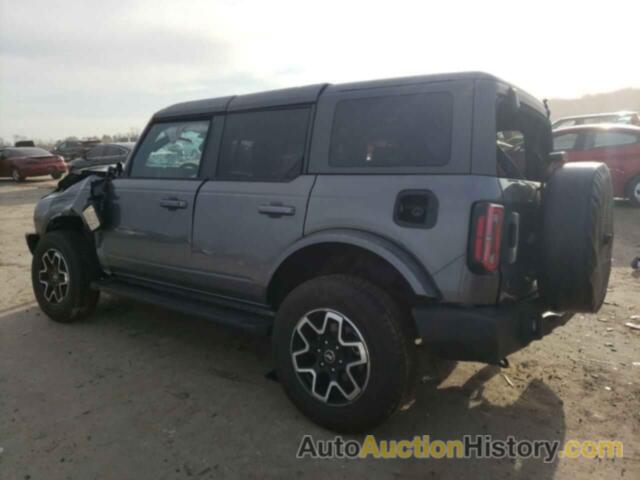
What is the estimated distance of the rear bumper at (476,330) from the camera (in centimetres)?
228

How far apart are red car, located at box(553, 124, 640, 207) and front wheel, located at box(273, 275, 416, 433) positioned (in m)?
8.25

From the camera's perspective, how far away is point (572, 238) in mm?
2377

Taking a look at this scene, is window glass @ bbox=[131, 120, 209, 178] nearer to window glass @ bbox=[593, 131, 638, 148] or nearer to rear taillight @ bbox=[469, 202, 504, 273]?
rear taillight @ bbox=[469, 202, 504, 273]

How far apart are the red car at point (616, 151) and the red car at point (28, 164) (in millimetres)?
18666

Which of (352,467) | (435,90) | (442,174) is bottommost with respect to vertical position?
(352,467)

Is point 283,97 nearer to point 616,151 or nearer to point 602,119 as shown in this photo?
point 616,151

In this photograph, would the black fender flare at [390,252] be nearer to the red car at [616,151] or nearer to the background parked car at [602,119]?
the red car at [616,151]

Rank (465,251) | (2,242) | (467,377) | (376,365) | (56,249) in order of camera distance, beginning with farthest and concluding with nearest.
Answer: (2,242) < (56,249) < (467,377) < (376,365) < (465,251)

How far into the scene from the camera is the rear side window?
2469 millimetres

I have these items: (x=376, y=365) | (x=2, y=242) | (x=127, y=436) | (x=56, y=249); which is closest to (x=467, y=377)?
(x=376, y=365)

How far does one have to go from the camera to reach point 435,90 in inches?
98.6

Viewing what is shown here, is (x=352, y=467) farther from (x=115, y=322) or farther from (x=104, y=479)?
(x=115, y=322)

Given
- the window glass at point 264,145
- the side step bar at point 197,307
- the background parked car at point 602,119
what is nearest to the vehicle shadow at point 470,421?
the side step bar at point 197,307

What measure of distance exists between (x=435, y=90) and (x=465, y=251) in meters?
0.88
